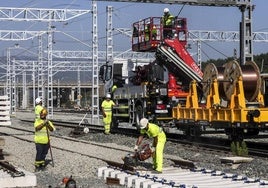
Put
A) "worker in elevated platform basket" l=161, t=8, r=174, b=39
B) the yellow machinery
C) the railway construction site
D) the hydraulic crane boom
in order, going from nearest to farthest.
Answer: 1. the railway construction site
2. the yellow machinery
3. "worker in elevated platform basket" l=161, t=8, r=174, b=39
4. the hydraulic crane boom

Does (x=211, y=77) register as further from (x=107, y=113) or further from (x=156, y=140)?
(x=107, y=113)

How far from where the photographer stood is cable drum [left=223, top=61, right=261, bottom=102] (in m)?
18.8

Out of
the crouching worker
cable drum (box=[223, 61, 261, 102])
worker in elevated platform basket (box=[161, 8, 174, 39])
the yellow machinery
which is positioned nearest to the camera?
the crouching worker

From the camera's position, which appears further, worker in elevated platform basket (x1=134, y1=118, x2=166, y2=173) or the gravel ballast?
worker in elevated platform basket (x1=134, y1=118, x2=166, y2=173)

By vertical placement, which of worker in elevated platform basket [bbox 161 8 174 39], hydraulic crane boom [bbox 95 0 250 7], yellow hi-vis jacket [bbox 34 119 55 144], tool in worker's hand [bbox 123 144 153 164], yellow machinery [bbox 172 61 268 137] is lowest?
tool in worker's hand [bbox 123 144 153 164]

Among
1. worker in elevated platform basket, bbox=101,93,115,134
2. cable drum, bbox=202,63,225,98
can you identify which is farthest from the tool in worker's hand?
worker in elevated platform basket, bbox=101,93,115,134

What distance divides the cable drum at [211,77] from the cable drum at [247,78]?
0.63 metres

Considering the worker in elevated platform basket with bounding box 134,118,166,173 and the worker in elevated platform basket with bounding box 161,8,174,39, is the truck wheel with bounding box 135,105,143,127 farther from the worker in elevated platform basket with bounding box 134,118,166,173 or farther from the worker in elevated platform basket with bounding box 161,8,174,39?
the worker in elevated platform basket with bounding box 134,118,166,173

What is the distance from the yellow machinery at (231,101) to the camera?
1805 centimetres

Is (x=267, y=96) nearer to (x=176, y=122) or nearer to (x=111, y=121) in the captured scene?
(x=176, y=122)

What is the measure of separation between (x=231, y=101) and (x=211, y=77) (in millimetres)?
2420

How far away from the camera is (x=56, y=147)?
22047 millimetres

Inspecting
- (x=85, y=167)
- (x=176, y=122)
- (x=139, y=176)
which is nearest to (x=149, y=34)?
(x=176, y=122)

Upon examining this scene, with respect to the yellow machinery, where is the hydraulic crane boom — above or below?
above
